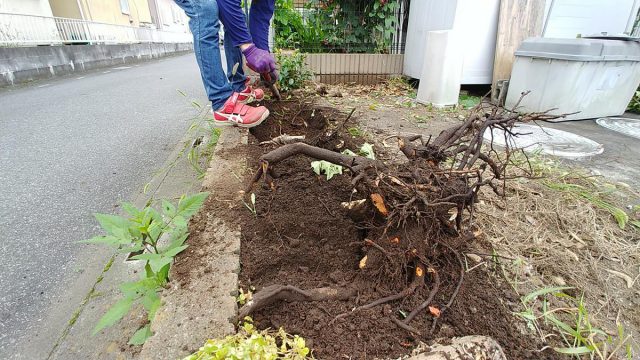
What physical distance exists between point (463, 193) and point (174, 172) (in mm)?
2066

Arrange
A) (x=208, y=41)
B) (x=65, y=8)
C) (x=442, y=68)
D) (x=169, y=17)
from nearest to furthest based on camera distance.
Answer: (x=208, y=41) < (x=442, y=68) < (x=65, y=8) < (x=169, y=17)

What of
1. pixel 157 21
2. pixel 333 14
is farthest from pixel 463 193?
pixel 157 21

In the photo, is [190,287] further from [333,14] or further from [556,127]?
[333,14]

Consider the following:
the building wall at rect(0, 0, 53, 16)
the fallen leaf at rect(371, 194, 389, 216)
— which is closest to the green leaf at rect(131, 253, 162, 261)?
the fallen leaf at rect(371, 194, 389, 216)

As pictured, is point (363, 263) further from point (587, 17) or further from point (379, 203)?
point (587, 17)

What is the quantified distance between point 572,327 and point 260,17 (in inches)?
123

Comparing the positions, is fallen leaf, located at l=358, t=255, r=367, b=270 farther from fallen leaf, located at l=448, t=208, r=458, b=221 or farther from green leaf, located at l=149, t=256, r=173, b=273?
green leaf, located at l=149, t=256, r=173, b=273

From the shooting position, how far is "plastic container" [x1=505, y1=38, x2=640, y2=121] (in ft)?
10.8

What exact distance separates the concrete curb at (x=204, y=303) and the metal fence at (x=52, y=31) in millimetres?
9537

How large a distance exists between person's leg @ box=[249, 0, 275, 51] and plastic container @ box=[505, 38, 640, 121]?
2902mm

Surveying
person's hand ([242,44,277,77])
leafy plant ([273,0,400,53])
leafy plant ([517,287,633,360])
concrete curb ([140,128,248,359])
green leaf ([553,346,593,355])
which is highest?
leafy plant ([273,0,400,53])

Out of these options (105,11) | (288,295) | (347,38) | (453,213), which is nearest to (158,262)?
(288,295)

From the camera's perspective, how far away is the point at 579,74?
335 cm

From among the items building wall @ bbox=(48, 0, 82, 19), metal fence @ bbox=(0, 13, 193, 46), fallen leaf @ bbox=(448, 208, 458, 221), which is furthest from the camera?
building wall @ bbox=(48, 0, 82, 19)
